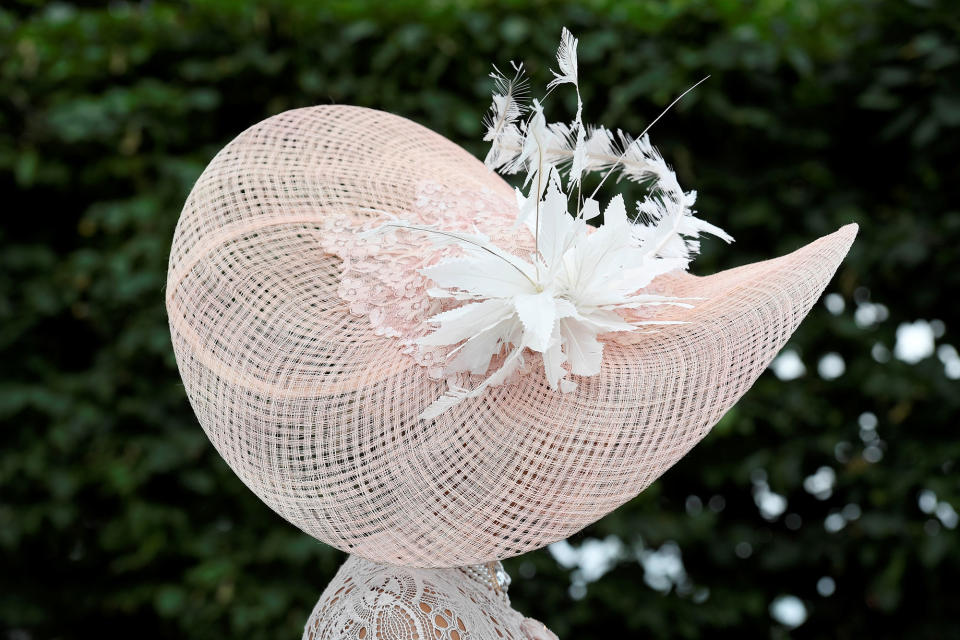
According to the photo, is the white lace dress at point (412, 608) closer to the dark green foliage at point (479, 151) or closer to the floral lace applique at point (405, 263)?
the floral lace applique at point (405, 263)

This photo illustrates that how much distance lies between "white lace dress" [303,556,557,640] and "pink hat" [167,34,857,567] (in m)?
0.12

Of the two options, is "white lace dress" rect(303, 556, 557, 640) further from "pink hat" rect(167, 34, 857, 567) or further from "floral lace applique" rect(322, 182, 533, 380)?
A: "floral lace applique" rect(322, 182, 533, 380)

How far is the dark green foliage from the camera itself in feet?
7.24

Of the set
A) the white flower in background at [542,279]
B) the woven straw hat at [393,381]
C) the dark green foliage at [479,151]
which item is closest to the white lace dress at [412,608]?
the woven straw hat at [393,381]

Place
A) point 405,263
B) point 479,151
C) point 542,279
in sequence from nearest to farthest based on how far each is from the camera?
point 542,279
point 405,263
point 479,151

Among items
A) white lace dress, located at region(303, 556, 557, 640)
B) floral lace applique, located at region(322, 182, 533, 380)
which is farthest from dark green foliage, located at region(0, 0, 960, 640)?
floral lace applique, located at region(322, 182, 533, 380)

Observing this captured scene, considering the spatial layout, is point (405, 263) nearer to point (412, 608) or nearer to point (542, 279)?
point (542, 279)

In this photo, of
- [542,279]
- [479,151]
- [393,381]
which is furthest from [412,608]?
[479,151]

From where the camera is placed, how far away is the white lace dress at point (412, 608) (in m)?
0.99

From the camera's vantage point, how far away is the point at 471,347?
83 cm

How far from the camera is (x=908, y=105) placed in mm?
2189

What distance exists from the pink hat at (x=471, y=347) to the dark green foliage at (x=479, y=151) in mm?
1343

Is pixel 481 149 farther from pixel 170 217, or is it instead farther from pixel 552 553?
pixel 552 553

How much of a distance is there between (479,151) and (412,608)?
57.5 inches
